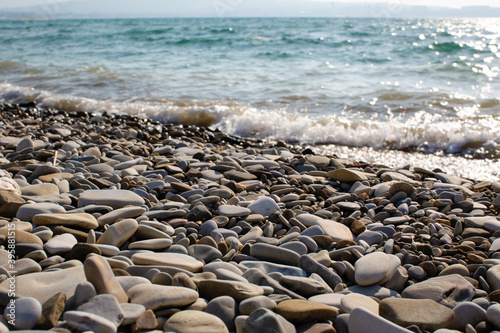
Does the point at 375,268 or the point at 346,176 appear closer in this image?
the point at 375,268

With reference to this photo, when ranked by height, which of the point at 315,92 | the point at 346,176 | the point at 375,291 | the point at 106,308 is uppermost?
the point at 315,92

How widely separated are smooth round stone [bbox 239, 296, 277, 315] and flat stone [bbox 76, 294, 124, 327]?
16.3 inches

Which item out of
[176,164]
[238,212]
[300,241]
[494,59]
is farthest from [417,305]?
[494,59]

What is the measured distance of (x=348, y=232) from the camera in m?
2.21

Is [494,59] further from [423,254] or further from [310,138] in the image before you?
[423,254]

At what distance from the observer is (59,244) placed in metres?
1.77

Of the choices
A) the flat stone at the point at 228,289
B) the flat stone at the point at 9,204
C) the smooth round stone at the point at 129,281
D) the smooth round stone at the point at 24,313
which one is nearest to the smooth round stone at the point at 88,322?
the smooth round stone at the point at 24,313

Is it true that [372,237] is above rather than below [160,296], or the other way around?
below

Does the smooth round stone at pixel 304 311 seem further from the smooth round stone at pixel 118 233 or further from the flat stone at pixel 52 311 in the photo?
the smooth round stone at pixel 118 233

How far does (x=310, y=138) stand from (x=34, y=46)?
49.5 feet

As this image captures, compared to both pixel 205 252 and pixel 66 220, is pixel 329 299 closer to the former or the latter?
pixel 205 252

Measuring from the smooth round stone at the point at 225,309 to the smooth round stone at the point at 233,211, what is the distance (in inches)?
37.0

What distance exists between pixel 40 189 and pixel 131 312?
154cm

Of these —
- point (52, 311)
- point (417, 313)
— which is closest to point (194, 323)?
point (52, 311)
